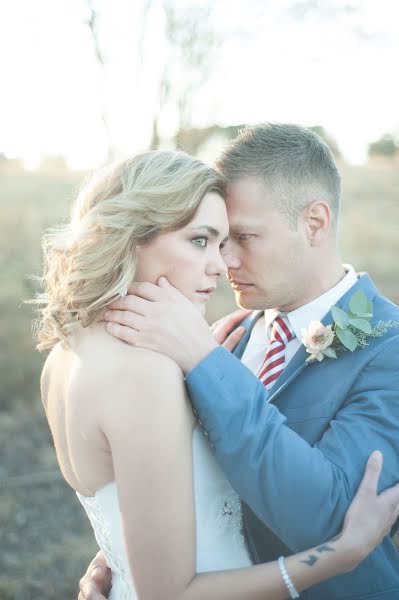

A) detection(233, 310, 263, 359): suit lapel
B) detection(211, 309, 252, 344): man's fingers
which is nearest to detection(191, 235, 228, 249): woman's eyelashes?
detection(233, 310, 263, 359): suit lapel

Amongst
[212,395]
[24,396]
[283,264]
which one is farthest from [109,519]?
[24,396]

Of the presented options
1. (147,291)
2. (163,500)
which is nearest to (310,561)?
(163,500)

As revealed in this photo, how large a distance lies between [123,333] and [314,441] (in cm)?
88

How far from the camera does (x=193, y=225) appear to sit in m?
2.42

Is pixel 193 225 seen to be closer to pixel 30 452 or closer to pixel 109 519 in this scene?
pixel 109 519

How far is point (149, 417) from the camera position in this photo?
1961 mm

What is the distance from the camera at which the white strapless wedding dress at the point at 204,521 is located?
7.72 feet

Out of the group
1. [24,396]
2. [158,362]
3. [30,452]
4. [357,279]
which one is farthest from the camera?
[24,396]

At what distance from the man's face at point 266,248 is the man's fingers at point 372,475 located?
40.8 inches

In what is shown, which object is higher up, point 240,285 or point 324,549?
point 240,285

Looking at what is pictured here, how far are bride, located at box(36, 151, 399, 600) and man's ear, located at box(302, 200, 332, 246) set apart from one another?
63 cm

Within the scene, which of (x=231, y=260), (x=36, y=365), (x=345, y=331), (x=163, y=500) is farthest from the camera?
(x=36, y=365)

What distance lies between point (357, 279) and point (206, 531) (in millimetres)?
1347

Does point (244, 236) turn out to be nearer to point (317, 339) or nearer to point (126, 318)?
point (317, 339)
